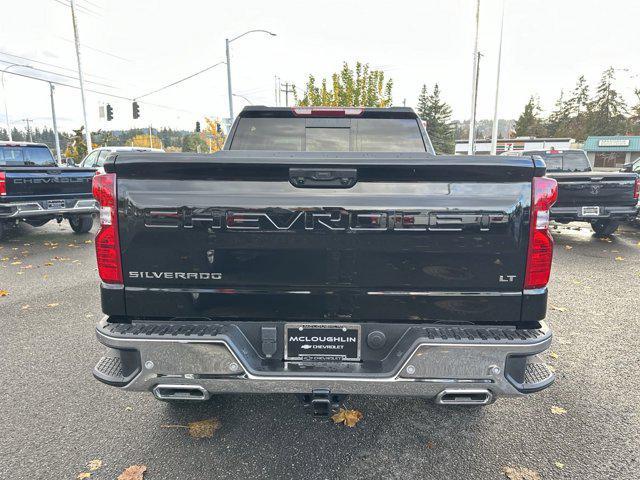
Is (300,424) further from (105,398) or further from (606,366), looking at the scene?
(606,366)

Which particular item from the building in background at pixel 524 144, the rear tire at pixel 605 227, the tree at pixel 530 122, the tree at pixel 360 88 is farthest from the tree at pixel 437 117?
the rear tire at pixel 605 227

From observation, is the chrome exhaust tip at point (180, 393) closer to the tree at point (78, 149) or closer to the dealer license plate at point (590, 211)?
the dealer license plate at point (590, 211)

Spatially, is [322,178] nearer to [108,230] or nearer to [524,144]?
[108,230]

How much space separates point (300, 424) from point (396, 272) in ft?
Answer: 4.86

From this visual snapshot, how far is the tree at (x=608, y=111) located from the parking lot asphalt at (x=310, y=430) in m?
87.7

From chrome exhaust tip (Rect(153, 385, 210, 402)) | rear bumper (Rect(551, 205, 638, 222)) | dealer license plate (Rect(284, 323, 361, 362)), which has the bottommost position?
chrome exhaust tip (Rect(153, 385, 210, 402))

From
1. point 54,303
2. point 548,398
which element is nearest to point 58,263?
point 54,303

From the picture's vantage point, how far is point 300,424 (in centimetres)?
309

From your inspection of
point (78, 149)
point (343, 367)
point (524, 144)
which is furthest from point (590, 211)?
point (524, 144)

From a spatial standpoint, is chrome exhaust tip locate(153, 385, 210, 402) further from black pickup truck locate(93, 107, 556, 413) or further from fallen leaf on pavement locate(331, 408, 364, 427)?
fallen leaf on pavement locate(331, 408, 364, 427)

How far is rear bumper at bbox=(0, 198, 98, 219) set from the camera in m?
8.51

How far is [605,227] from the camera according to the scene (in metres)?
10.3

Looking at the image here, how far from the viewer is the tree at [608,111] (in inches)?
2972

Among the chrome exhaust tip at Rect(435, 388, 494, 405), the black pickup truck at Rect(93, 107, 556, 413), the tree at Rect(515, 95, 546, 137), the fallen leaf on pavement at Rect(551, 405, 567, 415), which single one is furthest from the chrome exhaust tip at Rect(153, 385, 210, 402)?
the tree at Rect(515, 95, 546, 137)
